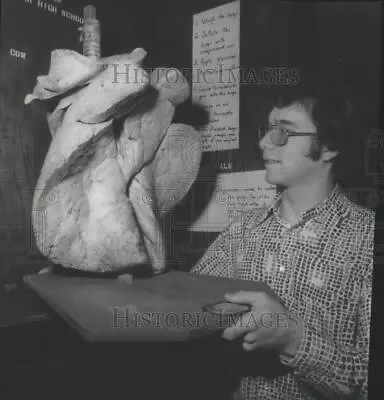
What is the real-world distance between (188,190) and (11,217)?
11.5 inches

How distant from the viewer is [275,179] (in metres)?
0.68

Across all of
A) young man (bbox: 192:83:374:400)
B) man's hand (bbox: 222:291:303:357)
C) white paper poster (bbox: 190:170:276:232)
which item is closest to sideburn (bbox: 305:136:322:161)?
Result: young man (bbox: 192:83:374:400)

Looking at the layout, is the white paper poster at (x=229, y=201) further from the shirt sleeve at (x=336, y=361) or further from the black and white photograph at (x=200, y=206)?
the shirt sleeve at (x=336, y=361)

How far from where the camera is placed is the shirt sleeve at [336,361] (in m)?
0.62

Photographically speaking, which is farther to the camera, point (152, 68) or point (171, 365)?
point (152, 68)

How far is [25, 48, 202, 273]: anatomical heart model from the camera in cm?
66

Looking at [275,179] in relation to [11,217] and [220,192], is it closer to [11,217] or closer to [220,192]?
[220,192]

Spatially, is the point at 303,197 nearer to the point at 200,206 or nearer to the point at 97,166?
the point at 200,206

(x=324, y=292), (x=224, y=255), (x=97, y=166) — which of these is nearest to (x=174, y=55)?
(x=97, y=166)

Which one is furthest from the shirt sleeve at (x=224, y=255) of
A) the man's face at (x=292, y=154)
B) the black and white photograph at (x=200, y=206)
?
the man's face at (x=292, y=154)

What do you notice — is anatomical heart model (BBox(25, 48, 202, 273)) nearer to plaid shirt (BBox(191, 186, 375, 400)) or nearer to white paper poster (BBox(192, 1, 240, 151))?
white paper poster (BBox(192, 1, 240, 151))

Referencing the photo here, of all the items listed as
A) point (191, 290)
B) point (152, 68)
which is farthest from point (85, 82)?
point (191, 290)

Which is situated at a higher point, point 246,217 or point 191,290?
point 246,217

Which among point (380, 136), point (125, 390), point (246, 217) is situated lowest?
point (125, 390)
